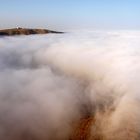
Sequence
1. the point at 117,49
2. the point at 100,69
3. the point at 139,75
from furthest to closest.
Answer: the point at 117,49 < the point at 100,69 < the point at 139,75

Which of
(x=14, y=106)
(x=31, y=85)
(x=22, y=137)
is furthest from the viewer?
(x=31, y=85)

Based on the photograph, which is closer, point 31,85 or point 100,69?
point 31,85

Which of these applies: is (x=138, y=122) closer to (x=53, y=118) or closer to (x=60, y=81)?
(x=53, y=118)

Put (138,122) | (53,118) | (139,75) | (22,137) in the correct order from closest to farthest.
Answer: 1. (138,122)
2. (22,137)
3. (53,118)
4. (139,75)

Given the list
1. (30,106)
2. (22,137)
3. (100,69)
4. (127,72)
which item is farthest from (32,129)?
(100,69)

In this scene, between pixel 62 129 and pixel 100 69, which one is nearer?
pixel 62 129

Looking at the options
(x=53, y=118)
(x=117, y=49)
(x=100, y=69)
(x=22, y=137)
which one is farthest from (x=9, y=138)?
(x=117, y=49)

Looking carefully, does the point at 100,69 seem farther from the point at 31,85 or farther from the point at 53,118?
the point at 53,118

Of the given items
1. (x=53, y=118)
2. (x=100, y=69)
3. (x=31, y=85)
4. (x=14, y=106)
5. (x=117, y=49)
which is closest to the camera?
(x=53, y=118)

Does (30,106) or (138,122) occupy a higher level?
(138,122)
